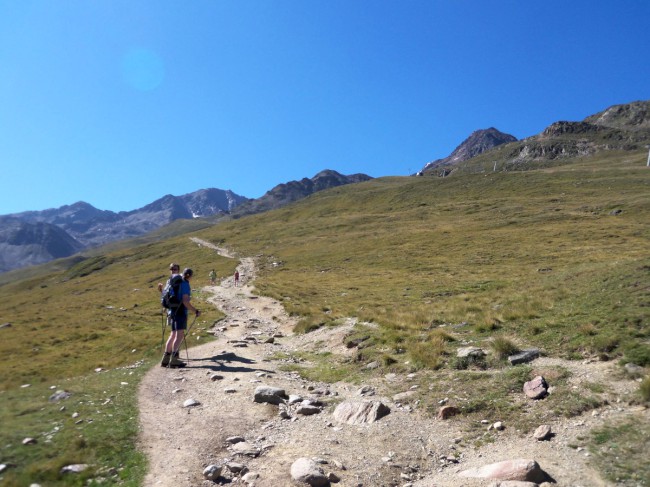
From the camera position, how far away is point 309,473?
6531 millimetres

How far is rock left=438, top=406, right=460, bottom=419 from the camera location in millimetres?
8469

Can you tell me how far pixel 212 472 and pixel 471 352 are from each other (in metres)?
8.17

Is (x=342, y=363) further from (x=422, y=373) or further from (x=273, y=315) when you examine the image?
(x=273, y=315)

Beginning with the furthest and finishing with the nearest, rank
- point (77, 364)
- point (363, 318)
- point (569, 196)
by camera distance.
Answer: point (569, 196) → point (363, 318) → point (77, 364)

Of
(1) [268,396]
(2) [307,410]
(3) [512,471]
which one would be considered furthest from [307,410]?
(3) [512,471]

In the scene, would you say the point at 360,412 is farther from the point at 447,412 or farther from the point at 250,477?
the point at 250,477

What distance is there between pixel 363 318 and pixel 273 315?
9762mm

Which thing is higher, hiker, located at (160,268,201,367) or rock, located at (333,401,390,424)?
hiker, located at (160,268,201,367)

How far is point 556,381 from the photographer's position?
8797 mm

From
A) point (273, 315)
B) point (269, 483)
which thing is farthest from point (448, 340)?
point (273, 315)

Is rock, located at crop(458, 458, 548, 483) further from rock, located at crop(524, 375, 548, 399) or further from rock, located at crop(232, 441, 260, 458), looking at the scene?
rock, located at crop(232, 441, 260, 458)

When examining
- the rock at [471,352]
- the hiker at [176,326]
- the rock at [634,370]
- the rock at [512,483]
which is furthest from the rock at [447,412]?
the hiker at [176,326]

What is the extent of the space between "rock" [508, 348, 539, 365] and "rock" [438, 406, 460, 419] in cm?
301

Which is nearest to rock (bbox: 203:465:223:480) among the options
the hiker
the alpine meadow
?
the alpine meadow
